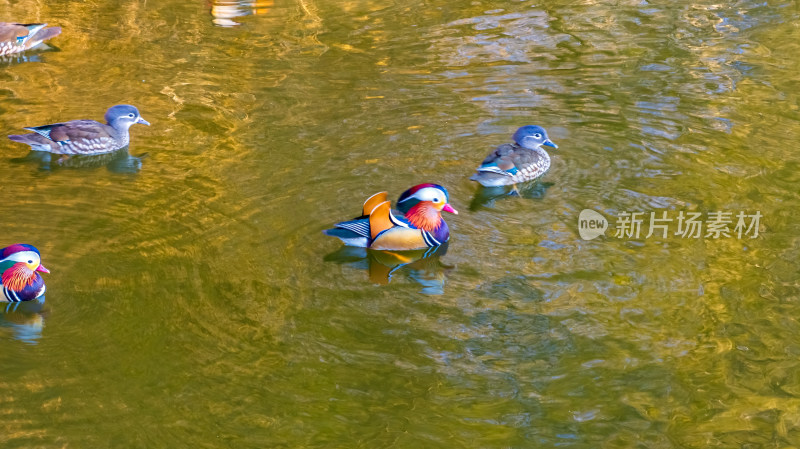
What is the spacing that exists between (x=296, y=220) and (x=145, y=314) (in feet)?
5.33

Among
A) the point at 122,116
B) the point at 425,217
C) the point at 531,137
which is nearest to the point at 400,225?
the point at 425,217

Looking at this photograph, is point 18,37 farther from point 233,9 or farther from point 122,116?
point 122,116

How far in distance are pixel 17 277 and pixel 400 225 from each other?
2.81 m

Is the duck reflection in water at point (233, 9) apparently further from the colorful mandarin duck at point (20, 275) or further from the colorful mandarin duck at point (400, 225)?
the colorful mandarin duck at point (20, 275)

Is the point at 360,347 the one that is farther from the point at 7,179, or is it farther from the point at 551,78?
the point at 551,78

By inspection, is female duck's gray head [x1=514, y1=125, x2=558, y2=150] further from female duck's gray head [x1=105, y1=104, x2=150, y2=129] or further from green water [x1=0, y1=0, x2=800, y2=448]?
female duck's gray head [x1=105, y1=104, x2=150, y2=129]

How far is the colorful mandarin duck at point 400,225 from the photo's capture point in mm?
7090

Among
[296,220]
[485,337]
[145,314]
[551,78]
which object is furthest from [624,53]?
[145,314]

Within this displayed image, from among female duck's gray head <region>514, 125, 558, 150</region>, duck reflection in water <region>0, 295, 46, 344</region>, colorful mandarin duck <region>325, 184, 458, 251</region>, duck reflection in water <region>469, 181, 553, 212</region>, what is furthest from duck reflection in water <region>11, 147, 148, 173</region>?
female duck's gray head <region>514, 125, 558, 150</region>

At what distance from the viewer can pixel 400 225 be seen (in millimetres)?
7164

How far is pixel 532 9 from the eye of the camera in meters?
12.6

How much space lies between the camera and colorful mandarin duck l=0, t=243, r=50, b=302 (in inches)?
247

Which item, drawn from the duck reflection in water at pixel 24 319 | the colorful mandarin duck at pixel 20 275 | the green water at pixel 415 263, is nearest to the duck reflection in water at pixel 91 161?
the green water at pixel 415 263

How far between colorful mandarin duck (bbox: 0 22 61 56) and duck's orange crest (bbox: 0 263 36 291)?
605 cm
